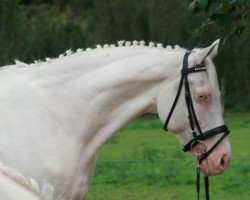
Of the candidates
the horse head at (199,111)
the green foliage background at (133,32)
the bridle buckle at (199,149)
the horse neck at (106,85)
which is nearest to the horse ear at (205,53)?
the horse head at (199,111)

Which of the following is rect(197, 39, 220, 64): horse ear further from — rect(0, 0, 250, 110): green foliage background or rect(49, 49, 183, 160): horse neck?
rect(0, 0, 250, 110): green foliage background

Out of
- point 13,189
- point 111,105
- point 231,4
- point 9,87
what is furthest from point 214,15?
point 13,189

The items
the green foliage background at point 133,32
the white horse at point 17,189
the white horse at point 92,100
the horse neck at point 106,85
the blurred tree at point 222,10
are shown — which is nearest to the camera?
the white horse at point 17,189

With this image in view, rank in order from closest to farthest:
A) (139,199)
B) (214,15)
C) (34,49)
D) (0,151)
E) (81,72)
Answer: (0,151) < (81,72) < (214,15) < (139,199) < (34,49)

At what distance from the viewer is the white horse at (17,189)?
1433mm

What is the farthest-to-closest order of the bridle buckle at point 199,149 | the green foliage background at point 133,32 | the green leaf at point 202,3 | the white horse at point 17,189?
the green foliage background at point 133,32 < the green leaf at point 202,3 < the bridle buckle at point 199,149 < the white horse at point 17,189

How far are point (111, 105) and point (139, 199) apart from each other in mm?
5399

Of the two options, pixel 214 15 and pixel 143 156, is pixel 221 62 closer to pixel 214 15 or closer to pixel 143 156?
pixel 143 156

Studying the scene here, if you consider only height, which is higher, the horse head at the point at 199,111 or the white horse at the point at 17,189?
the white horse at the point at 17,189

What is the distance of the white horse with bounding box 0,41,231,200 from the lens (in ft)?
12.7

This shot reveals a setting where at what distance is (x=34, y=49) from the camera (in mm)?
26094

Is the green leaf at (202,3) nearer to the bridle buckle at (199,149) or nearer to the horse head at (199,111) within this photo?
the horse head at (199,111)

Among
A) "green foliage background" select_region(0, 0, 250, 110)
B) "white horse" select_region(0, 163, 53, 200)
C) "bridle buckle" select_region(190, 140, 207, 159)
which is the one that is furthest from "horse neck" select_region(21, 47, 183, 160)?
"green foliage background" select_region(0, 0, 250, 110)

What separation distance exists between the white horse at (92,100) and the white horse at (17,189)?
2369 mm
